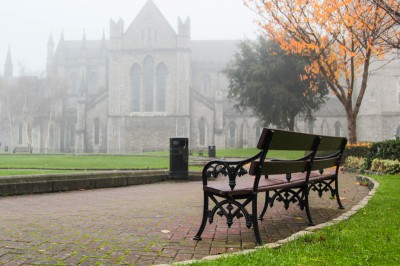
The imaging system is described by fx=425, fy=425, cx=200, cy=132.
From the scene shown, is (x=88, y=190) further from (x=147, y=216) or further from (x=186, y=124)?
(x=186, y=124)

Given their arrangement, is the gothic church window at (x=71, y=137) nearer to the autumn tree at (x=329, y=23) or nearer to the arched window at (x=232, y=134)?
the arched window at (x=232, y=134)

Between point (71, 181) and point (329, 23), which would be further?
point (329, 23)

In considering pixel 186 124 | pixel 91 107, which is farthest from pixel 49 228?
pixel 91 107

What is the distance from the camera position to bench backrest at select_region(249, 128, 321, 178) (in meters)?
4.23

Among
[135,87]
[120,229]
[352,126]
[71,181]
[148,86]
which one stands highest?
[148,86]

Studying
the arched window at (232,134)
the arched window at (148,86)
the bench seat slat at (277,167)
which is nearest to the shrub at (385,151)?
the bench seat slat at (277,167)

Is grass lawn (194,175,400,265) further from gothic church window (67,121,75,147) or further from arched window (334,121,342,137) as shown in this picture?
gothic church window (67,121,75,147)

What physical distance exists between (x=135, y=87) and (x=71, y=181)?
4110cm

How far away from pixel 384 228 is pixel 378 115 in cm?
4242

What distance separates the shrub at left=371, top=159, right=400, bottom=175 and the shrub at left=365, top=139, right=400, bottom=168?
23.2 inches

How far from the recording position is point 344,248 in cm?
383

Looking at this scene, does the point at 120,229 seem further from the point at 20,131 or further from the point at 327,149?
the point at 20,131

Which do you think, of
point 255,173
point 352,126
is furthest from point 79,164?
point 255,173

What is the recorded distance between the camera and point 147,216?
19.9ft
